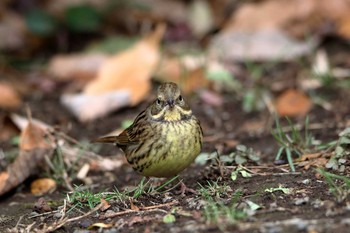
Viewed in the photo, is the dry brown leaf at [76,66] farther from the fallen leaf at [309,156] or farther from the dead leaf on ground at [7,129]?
the fallen leaf at [309,156]

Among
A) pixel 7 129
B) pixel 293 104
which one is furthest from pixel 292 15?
pixel 7 129

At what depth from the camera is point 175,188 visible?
17.1 feet

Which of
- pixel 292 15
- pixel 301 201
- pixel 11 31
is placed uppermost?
pixel 11 31

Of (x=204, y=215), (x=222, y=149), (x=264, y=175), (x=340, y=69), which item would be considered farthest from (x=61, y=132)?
(x=340, y=69)

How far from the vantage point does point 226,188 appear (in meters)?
4.77

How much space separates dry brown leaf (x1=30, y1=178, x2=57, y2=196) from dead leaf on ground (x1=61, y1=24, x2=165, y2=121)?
1576 millimetres

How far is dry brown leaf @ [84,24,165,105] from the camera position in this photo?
299 inches

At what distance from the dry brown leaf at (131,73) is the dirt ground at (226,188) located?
21 cm

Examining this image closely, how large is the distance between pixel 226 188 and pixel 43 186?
1.66 meters

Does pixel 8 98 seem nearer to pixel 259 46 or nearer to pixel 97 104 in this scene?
pixel 97 104

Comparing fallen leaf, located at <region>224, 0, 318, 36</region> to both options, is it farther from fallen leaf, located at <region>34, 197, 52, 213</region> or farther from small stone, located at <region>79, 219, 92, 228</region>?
small stone, located at <region>79, 219, 92, 228</region>

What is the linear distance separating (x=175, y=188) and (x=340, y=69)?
341 cm

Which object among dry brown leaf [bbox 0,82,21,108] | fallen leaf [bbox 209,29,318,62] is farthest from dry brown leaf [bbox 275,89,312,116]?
dry brown leaf [bbox 0,82,21,108]

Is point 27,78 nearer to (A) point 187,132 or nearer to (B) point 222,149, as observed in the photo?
(B) point 222,149
